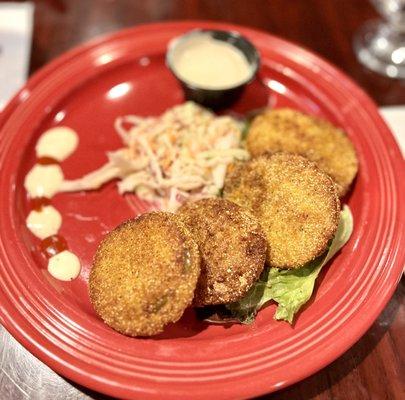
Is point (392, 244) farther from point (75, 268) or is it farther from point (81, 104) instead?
point (81, 104)

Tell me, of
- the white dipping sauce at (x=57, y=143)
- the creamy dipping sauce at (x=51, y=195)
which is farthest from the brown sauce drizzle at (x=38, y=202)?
the white dipping sauce at (x=57, y=143)

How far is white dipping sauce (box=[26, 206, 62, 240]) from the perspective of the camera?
9.42ft

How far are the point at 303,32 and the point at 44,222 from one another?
9.11ft

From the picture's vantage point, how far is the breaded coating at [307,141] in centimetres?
300

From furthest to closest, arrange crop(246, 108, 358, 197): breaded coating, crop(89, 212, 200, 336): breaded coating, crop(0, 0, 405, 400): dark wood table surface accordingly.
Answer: crop(246, 108, 358, 197): breaded coating < crop(0, 0, 405, 400): dark wood table surface < crop(89, 212, 200, 336): breaded coating

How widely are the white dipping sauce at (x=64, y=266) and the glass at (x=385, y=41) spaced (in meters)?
2.87

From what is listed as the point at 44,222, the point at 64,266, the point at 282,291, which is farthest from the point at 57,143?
the point at 282,291

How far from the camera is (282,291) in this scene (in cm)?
255

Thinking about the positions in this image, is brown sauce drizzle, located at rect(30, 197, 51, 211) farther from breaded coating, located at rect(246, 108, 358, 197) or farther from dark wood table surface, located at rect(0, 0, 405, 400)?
breaded coating, located at rect(246, 108, 358, 197)

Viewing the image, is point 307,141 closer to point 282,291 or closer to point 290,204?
point 290,204

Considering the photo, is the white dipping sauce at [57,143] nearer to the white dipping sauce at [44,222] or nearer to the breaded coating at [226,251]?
the white dipping sauce at [44,222]

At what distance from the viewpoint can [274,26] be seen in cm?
438

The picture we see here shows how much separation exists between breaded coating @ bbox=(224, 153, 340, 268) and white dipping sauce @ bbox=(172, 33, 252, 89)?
836 mm

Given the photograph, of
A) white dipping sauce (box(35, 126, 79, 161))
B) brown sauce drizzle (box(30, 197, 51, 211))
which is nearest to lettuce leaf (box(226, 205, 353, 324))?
brown sauce drizzle (box(30, 197, 51, 211))
